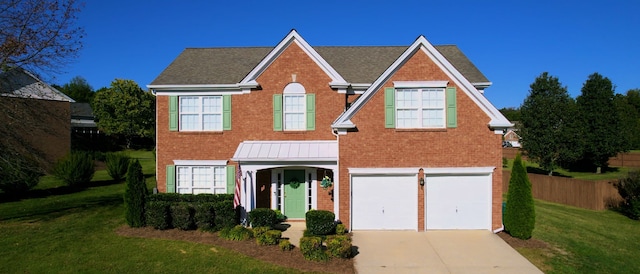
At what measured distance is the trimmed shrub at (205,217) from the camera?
13.5 metres

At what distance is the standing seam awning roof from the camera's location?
1435cm

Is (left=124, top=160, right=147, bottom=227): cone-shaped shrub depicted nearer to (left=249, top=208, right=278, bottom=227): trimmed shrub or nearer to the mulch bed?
the mulch bed

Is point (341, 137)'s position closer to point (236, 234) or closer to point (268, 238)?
point (268, 238)

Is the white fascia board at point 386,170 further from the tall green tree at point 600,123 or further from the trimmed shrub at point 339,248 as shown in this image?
the tall green tree at point 600,123

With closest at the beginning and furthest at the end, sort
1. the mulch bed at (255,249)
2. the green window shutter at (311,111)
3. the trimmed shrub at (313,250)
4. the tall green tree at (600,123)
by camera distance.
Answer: the mulch bed at (255,249)
the trimmed shrub at (313,250)
the green window shutter at (311,111)
the tall green tree at (600,123)

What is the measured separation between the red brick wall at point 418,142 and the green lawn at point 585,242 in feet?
7.59

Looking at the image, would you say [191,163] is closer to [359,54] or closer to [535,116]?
[359,54]

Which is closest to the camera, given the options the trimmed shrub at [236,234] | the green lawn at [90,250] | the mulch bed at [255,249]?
the green lawn at [90,250]

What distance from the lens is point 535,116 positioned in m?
34.7

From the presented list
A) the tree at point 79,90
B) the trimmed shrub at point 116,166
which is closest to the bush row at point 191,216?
the trimmed shrub at point 116,166

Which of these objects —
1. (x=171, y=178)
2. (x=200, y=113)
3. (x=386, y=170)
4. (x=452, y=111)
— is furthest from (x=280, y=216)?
(x=452, y=111)

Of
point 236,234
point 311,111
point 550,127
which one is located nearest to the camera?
point 236,234

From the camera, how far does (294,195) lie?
15.8m

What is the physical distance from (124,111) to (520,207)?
63806mm
